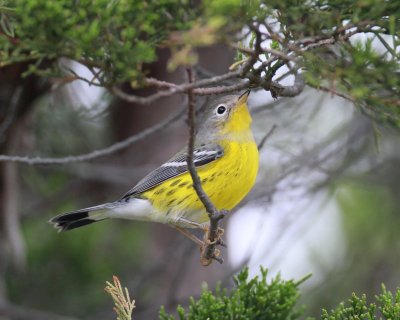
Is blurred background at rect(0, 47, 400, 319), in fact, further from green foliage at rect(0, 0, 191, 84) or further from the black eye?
green foliage at rect(0, 0, 191, 84)

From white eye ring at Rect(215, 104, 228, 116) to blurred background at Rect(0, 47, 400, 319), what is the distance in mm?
489

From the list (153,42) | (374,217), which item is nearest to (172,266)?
(374,217)

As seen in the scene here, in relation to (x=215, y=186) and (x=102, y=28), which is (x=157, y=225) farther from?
(x=102, y=28)

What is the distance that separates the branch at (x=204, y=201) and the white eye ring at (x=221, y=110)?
4.07 ft

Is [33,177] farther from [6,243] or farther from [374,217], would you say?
[374,217]

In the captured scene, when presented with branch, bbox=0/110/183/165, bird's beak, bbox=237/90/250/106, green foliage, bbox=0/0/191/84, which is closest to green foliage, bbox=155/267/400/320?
green foliage, bbox=0/0/191/84

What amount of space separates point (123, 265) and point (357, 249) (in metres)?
2.24

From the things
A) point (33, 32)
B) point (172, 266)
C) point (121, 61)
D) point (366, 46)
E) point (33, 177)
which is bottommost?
point (366, 46)

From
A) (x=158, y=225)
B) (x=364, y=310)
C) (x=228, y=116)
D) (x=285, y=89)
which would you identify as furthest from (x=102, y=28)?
(x=158, y=225)

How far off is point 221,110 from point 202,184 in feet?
2.54

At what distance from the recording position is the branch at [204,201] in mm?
2604

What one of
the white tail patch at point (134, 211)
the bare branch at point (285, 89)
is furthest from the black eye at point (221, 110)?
the bare branch at point (285, 89)

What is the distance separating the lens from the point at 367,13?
109 inches

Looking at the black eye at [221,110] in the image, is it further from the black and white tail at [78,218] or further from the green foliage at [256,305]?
the green foliage at [256,305]
